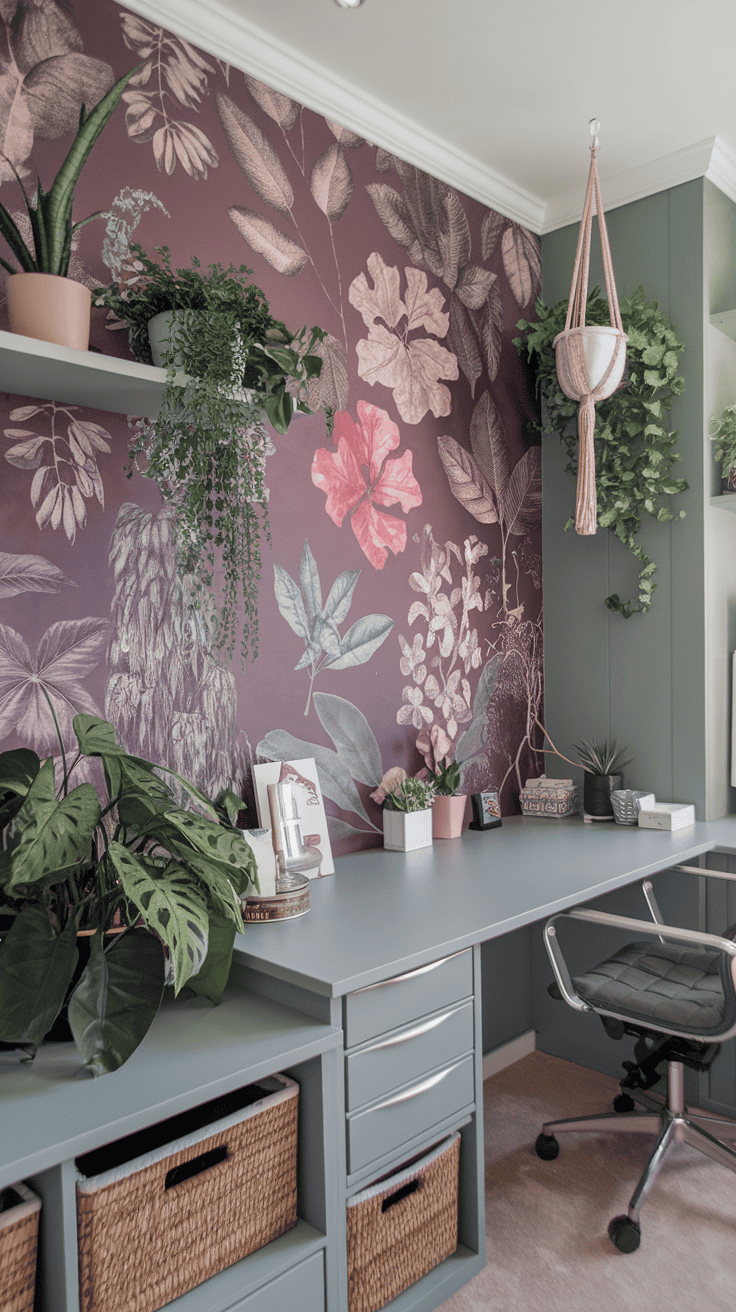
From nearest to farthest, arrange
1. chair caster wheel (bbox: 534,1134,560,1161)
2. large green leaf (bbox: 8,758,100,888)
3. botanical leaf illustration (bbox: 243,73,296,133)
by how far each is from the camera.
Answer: large green leaf (bbox: 8,758,100,888), botanical leaf illustration (bbox: 243,73,296,133), chair caster wheel (bbox: 534,1134,560,1161)

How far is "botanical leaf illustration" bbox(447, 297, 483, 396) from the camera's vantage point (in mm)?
2676

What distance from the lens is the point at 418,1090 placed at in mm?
1589

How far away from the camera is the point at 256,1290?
1.32 metres

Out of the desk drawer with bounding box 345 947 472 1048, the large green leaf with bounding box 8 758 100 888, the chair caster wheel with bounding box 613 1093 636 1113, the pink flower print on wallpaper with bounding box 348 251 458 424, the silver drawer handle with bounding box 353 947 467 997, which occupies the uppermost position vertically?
the pink flower print on wallpaper with bounding box 348 251 458 424

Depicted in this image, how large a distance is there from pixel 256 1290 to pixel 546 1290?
78 centimetres

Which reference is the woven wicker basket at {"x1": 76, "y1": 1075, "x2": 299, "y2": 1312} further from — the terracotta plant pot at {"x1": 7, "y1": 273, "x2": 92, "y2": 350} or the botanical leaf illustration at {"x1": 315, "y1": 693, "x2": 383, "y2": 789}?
the terracotta plant pot at {"x1": 7, "y1": 273, "x2": 92, "y2": 350}

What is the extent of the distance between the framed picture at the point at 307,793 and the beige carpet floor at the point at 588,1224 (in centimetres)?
93

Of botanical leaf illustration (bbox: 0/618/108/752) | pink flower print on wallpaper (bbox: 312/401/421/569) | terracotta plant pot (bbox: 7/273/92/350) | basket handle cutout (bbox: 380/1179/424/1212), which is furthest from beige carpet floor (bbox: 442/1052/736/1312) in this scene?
terracotta plant pot (bbox: 7/273/92/350)

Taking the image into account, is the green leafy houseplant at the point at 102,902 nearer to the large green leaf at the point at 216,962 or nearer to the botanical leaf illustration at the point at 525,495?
the large green leaf at the point at 216,962

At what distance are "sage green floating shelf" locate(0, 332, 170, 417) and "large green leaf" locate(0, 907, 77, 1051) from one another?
0.93 metres

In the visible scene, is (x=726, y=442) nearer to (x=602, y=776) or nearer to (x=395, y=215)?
(x=602, y=776)

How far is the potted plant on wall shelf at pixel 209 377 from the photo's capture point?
1620 mm

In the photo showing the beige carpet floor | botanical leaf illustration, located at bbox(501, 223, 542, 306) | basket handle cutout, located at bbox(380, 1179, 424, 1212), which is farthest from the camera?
botanical leaf illustration, located at bbox(501, 223, 542, 306)

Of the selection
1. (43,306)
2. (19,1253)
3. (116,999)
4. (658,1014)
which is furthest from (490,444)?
(19,1253)
